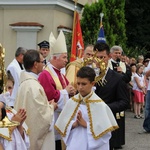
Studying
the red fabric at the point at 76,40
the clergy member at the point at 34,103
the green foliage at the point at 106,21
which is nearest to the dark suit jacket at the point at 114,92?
the clergy member at the point at 34,103

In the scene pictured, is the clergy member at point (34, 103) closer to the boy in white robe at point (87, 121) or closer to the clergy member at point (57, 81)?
the clergy member at point (57, 81)

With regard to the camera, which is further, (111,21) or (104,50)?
(111,21)

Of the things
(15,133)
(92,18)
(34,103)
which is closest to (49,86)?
(34,103)

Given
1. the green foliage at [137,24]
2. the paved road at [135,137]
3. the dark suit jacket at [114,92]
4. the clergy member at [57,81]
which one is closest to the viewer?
the dark suit jacket at [114,92]

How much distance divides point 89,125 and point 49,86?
1199 mm

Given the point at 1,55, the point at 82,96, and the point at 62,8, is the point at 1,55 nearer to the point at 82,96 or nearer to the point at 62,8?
the point at 82,96

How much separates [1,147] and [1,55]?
2.63 feet

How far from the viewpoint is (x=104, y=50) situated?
5.29 meters

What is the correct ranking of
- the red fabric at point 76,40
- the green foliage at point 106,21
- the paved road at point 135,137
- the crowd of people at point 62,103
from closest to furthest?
the crowd of people at point 62,103 → the red fabric at point 76,40 → the paved road at point 135,137 → the green foliage at point 106,21

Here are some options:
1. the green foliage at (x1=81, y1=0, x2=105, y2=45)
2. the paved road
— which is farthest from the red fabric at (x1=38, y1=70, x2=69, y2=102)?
the green foliage at (x1=81, y1=0, x2=105, y2=45)

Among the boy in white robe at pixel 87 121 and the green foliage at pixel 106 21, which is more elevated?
the green foliage at pixel 106 21

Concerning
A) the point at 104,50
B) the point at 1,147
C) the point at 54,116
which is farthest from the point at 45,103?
the point at 1,147

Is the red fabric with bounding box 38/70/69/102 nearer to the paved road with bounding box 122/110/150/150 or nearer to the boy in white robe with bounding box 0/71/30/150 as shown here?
the boy in white robe with bounding box 0/71/30/150

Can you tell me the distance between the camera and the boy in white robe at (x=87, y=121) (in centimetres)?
462
